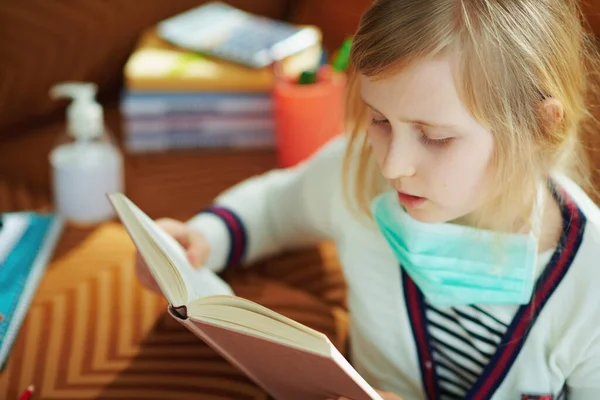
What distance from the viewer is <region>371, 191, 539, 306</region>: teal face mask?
0.70m

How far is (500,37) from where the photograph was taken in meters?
0.59

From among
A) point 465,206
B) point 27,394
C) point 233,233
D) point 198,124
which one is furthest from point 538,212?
point 198,124

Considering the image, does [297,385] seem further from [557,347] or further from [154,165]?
[154,165]

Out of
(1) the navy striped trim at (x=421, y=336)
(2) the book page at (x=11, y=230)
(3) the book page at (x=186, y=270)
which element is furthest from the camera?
(2) the book page at (x=11, y=230)

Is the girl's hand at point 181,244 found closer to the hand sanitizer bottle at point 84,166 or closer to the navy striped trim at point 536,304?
the hand sanitizer bottle at point 84,166

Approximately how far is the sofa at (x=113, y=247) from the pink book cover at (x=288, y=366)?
10 cm

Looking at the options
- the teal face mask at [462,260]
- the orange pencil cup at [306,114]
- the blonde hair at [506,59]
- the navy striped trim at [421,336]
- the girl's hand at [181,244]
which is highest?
the orange pencil cup at [306,114]

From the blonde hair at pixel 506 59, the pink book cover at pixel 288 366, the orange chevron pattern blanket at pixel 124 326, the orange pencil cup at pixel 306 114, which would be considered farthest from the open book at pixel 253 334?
the orange pencil cup at pixel 306 114

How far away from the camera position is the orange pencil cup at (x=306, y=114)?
3.55 ft

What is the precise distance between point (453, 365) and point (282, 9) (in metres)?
0.81

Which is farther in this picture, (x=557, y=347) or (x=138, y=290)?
(x=138, y=290)

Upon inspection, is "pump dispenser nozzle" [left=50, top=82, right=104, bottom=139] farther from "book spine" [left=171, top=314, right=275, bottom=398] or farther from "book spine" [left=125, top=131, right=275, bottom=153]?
"book spine" [left=171, top=314, right=275, bottom=398]

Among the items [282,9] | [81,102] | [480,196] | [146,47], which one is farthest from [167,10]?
[480,196]

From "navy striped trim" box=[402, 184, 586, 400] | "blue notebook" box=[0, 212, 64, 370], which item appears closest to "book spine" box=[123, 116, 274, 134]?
"blue notebook" box=[0, 212, 64, 370]
